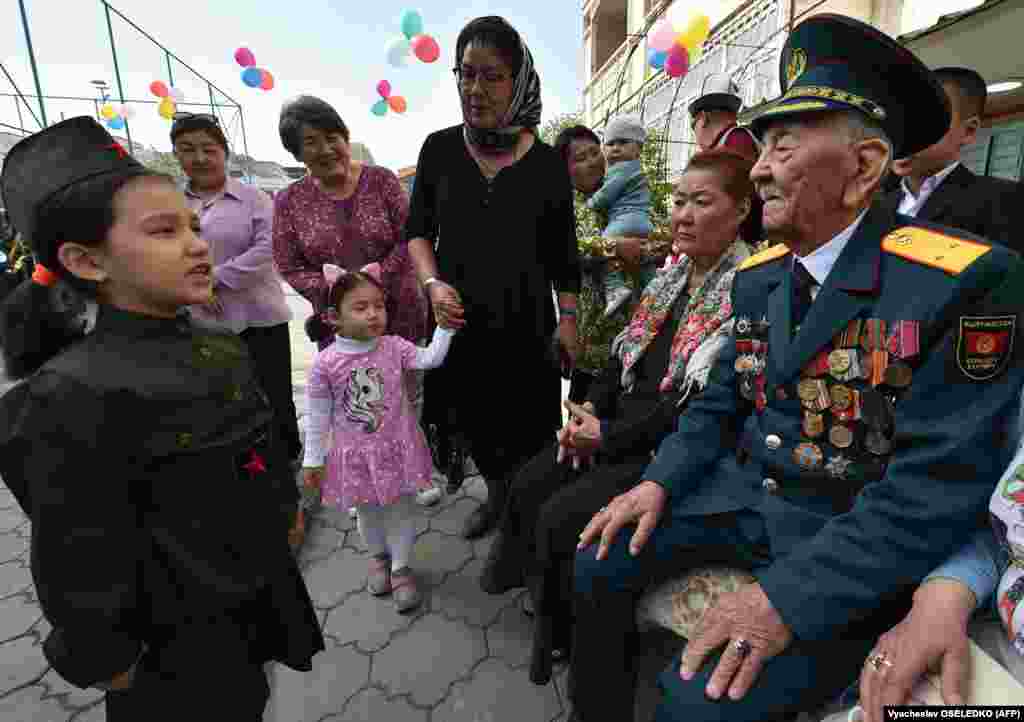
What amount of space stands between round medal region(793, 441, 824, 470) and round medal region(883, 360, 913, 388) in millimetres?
227

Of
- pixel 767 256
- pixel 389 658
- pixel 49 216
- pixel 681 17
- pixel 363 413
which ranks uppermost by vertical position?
pixel 681 17

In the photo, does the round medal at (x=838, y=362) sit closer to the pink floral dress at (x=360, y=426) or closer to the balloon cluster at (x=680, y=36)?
the pink floral dress at (x=360, y=426)

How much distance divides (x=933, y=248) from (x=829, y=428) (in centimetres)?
46

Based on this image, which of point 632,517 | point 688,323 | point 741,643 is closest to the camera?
point 741,643

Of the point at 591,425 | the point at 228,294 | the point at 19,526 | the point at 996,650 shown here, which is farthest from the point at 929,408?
the point at 19,526

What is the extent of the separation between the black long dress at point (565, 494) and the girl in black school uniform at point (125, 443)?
84 cm

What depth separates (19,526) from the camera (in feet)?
10.0

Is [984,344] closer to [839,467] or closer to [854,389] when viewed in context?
[854,389]

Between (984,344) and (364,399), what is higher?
(984,344)

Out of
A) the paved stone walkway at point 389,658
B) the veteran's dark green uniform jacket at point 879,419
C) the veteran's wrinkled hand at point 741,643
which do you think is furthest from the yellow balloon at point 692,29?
the veteran's wrinkled hand at point 741,643

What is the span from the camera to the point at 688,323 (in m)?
1.85

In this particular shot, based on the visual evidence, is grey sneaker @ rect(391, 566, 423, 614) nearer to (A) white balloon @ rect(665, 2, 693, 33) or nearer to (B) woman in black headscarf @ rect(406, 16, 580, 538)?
(B) woman in black headscarf @ rect(406, 16, 580, 538)

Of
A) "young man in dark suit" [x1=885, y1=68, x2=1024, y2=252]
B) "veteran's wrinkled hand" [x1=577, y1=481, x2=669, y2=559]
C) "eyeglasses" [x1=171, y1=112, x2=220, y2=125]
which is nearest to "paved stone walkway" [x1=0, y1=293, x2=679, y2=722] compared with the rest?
"veteran's wrinkled hand" [x1=577, y1=481, x2=669, y2=559]

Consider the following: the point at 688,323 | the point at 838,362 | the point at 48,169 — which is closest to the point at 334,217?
the point at 48,169
